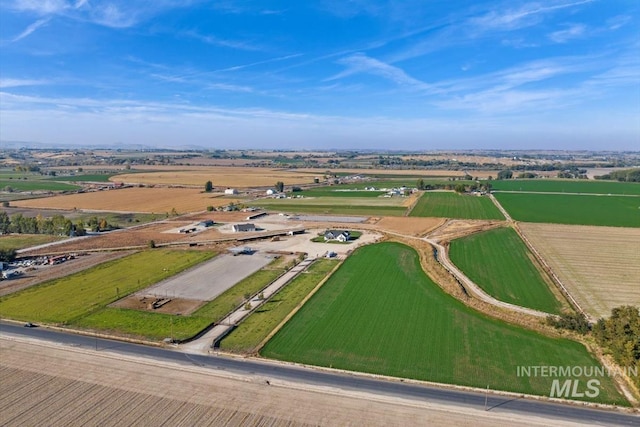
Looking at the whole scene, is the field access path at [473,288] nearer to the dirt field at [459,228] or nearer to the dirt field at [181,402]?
the dirt field at [459,228]

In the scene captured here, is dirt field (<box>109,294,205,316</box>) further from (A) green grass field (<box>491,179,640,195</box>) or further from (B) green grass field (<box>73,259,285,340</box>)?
(A) green grass field (<box>491,179,640,195</box>)

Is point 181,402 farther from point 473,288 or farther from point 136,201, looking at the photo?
point 136,201

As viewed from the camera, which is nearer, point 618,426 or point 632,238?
point 618,426

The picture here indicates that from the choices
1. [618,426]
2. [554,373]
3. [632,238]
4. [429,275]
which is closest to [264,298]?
[429,275]

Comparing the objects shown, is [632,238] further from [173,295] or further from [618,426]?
[173,295]

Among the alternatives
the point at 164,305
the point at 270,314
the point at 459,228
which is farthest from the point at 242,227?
the point at 459,228

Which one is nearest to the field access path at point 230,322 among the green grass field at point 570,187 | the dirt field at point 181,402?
the dirt field at point 181,402

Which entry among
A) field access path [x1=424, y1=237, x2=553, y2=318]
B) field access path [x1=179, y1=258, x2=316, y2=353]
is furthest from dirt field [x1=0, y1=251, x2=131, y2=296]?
field access path [x1=424, y1=237, x2=553, y2=318]

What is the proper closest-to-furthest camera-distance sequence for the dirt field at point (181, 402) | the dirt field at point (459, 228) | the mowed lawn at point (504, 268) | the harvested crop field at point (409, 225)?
the dirt field at point (181, 402) < the mowed lawn at point (504, 268) < the dirt field at point (459, 228) < the harvested crop field at point (409, 225)
